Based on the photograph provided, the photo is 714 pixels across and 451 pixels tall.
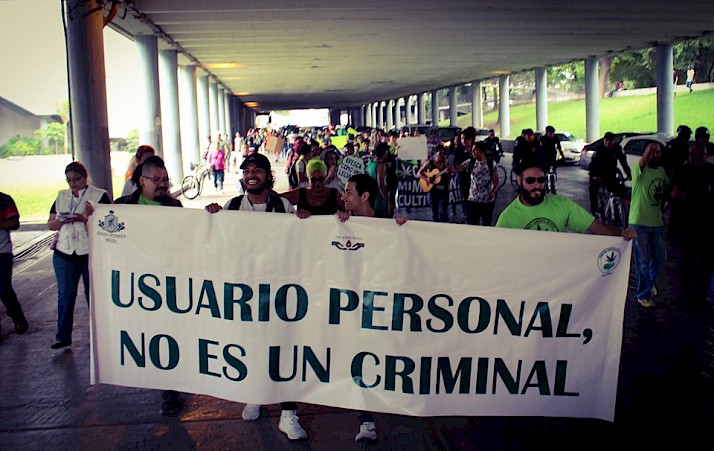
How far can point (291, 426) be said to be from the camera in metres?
5.31

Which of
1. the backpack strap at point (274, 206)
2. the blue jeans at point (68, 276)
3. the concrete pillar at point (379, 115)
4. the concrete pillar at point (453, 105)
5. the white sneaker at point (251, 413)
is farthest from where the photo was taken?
the concrete pillar at point (379, 115)

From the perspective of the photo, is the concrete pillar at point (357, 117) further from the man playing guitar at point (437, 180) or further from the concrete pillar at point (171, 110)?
the man playing guitar at point (437, 180)

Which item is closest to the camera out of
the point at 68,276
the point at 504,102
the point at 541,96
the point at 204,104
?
the point at 68,276

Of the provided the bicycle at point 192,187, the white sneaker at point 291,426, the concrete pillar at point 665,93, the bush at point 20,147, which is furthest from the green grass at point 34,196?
the concrete pillar at point 665,93

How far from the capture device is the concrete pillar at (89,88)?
1599cm

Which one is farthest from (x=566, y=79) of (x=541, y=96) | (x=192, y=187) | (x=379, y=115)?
(x=192, y=187)

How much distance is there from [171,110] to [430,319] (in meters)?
26.2

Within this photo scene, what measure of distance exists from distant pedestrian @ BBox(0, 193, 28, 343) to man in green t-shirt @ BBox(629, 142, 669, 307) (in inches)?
242

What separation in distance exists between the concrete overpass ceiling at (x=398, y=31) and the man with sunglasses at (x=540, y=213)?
15.3 metres

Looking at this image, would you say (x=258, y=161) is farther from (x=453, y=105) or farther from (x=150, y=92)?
(x=453, y=105)

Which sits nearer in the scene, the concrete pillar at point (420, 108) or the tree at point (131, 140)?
the tree at point (131, 140)

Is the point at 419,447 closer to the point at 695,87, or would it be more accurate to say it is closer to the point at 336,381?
the point at 336,381

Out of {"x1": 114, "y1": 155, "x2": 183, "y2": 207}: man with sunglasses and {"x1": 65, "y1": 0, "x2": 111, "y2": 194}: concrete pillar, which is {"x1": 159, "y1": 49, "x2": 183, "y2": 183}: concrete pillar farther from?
{"x1": 114, "y1": 155, "x2": 183, "y2": 207}: man with sunglasses

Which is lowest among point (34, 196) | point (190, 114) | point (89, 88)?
point (34, 196)
